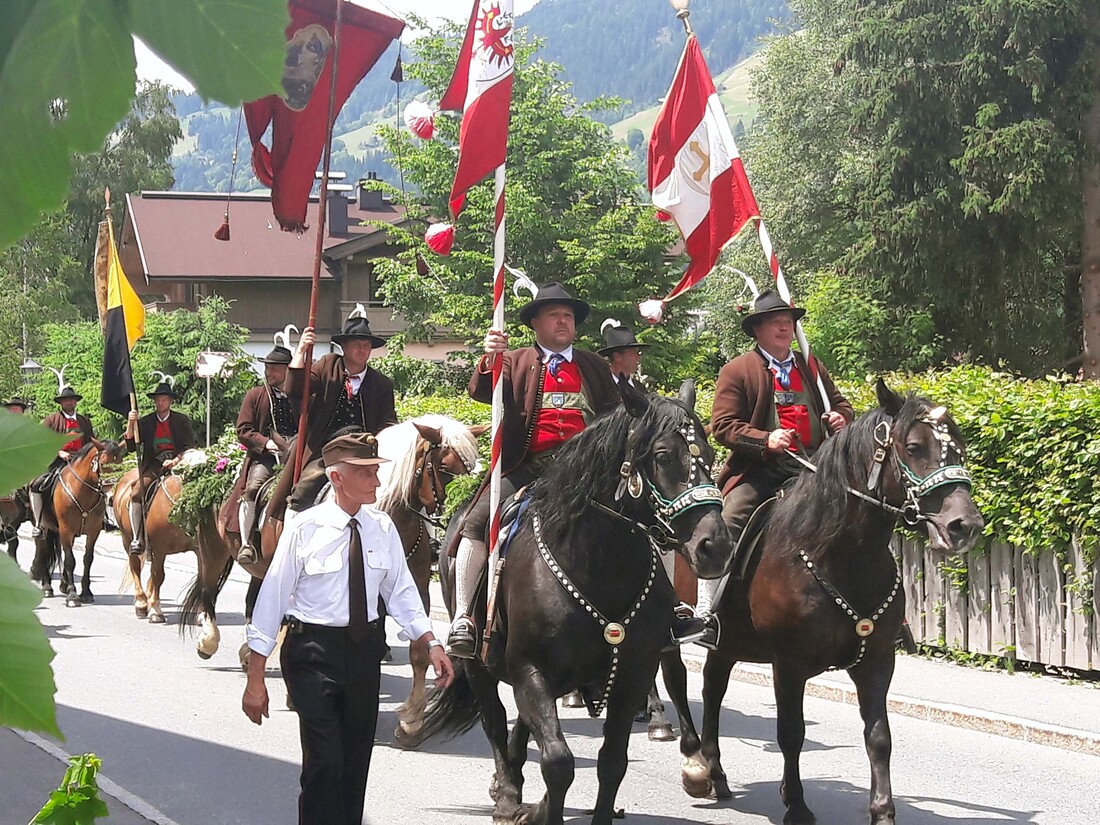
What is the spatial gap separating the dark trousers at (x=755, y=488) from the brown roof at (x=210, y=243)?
39822mm

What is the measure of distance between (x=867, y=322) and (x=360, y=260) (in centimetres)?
2551

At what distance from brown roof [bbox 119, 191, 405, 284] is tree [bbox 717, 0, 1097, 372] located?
24804 millimetres

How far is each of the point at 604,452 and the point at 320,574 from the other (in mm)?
1383

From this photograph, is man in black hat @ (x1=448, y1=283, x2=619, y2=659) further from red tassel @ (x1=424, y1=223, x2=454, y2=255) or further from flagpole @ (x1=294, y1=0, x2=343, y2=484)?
flagpole @ (x1=294, y1=0, x2=343, y2=484)

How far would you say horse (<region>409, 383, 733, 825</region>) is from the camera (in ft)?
18.9

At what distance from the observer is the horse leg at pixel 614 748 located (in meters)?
5.78

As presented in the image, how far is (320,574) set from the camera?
537 centimetres

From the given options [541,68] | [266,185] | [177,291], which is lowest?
[266,185]

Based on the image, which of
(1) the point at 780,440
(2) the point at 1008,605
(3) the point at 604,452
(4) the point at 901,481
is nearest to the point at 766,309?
(1) the point at 780,440

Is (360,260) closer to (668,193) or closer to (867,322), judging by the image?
(867,322)

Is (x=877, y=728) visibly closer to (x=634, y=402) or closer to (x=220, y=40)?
(x=634, y=402)

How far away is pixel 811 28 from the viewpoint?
40.1 metres

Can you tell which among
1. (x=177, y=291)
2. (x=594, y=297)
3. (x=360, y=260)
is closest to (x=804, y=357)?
(x=594, y=297)

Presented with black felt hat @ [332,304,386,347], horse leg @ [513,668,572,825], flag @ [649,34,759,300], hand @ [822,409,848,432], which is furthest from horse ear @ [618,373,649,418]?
black felt hat @ [332,304,386,347]
